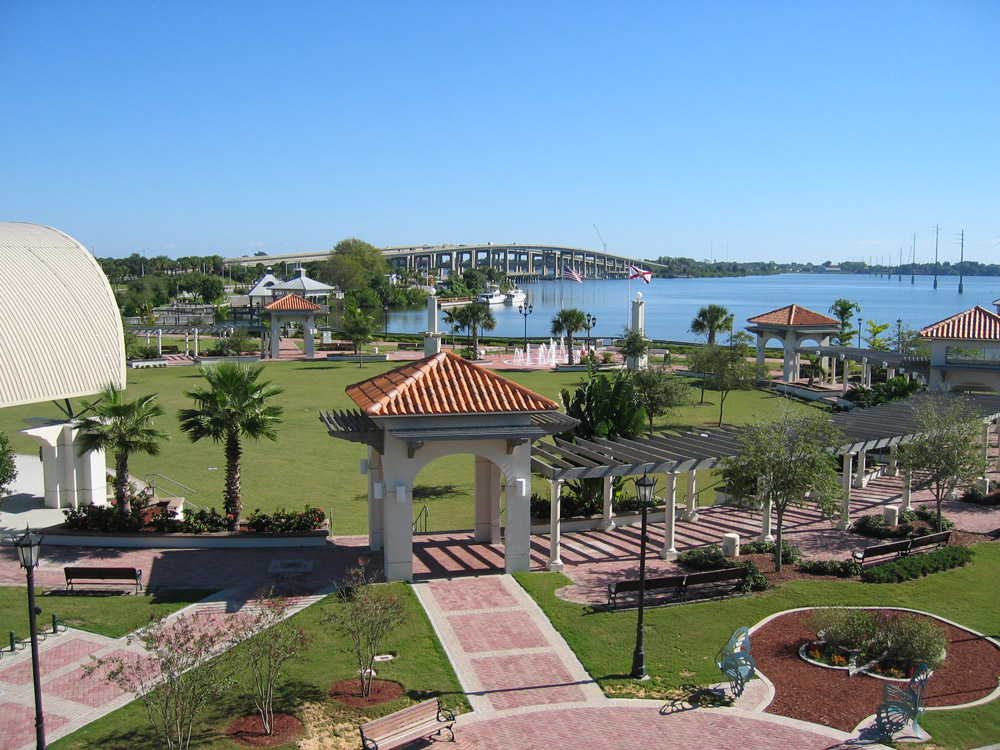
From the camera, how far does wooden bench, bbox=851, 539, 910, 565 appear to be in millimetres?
17641

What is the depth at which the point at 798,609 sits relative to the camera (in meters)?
15.3

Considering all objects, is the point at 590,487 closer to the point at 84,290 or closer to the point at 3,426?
the point at 84,290

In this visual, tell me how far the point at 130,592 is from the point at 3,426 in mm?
21744

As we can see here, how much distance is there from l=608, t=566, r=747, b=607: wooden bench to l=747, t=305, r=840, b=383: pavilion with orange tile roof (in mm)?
33871

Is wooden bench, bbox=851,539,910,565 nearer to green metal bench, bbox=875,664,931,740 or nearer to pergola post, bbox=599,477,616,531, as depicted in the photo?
pergola post, bbox=599,477,616,531

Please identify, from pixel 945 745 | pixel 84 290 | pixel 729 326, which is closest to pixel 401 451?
pixel 945 745

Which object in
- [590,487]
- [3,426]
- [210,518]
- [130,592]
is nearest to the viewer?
[130,592]

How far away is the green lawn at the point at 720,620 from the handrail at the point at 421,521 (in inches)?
193

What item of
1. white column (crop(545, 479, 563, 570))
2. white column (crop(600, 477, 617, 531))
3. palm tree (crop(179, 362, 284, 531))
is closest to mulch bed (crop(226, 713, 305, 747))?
white column (crop(545, 479, 563, 570))

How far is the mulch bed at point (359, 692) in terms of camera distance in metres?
11.8

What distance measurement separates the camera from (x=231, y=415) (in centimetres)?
1936

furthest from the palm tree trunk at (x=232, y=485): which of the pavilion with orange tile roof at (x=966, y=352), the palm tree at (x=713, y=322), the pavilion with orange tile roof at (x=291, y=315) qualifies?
the pavilion with orange tile roof at (x=291, y=315)

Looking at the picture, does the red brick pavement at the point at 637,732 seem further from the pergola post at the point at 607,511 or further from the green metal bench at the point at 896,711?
the pergola post at the point at 607,511

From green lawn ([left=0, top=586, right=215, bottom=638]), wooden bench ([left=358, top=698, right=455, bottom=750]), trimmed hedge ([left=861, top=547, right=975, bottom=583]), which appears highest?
wooden bench ([left=358, top=698, right=455, bottom=750])
